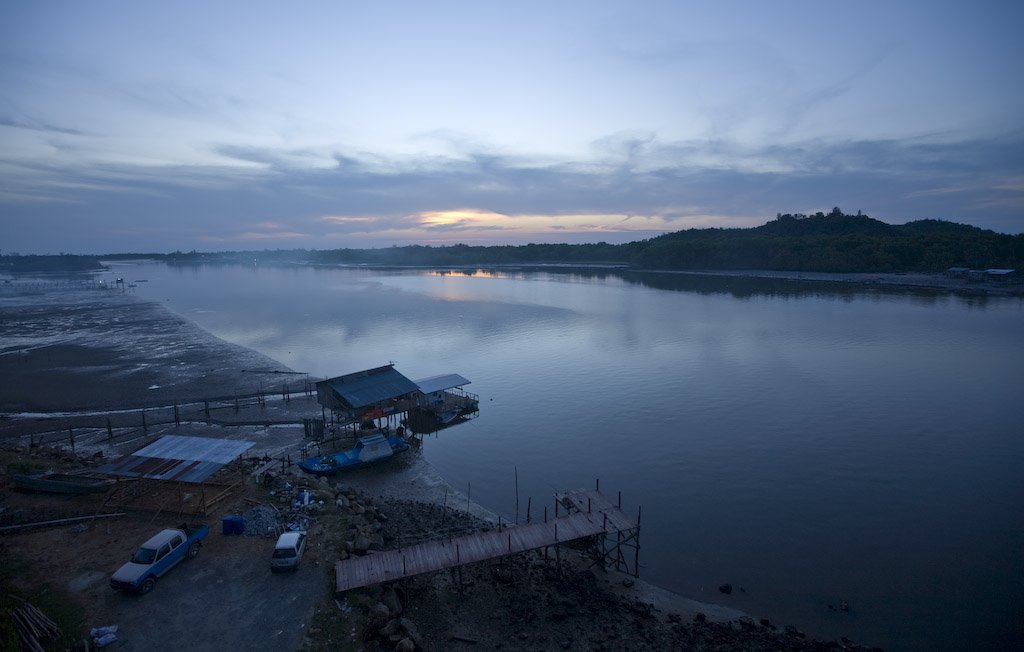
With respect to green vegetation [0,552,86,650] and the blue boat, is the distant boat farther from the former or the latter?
the blue boat

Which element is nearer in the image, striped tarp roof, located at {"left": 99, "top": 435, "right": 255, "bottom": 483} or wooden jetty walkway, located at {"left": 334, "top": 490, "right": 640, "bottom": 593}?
wooden jetty walkway, located at {"left": 334, "top": 490, "right": 640, "bottom": 593}

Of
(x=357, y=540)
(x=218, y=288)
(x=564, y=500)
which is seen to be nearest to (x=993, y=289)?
(x=564, y=500)

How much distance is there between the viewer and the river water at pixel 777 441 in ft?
58.6

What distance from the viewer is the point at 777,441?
29406 millimetres

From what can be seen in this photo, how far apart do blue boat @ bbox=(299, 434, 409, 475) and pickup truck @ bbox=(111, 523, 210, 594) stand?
906cm

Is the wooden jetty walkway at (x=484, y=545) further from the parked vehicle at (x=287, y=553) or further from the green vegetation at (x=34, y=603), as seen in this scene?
the green vegetation at (x=34, y=603)

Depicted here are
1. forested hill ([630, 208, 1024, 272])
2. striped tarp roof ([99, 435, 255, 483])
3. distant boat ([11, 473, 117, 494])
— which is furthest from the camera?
forested hill ([630, 208, 1024, 272])

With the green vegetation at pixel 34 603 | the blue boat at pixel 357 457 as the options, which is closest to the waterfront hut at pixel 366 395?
the blue boat at pixel 357 457

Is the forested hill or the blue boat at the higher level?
the forested hill

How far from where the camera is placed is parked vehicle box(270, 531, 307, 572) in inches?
603

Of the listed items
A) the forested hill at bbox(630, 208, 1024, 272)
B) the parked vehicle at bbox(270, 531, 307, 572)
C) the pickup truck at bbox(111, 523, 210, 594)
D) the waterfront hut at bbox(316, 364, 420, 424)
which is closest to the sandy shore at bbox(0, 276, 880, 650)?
the waterfront hut at bbox(316, 364, 420, 424)

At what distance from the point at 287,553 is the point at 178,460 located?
7.37 meters

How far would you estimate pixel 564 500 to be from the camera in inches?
800

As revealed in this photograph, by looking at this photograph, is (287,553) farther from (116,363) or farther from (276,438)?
(116,363)
